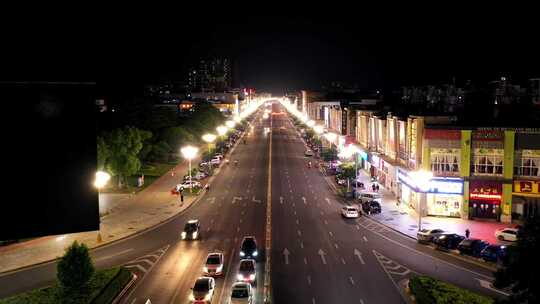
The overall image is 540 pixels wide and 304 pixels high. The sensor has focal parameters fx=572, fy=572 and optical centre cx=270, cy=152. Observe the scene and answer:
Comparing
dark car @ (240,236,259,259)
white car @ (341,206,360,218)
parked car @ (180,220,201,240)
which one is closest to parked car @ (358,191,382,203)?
white car @ (341,206,360,218)

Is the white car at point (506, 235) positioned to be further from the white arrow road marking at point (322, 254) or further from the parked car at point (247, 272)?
the parked car at point (247, 272)

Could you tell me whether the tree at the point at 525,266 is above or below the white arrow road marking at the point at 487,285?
above

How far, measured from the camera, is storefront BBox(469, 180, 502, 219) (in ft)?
165

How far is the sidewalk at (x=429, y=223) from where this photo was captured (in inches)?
1810

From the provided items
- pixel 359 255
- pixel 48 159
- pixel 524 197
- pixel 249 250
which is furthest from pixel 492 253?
pixel 48 159

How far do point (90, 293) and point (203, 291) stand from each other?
5.93 meters

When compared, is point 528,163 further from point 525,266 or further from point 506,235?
point 525,266

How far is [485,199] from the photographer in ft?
166

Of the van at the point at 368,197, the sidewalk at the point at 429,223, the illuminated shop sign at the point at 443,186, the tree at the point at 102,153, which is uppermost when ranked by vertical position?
the tree at the point at 102,153

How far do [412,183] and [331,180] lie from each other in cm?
2108

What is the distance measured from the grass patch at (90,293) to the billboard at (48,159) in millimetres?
6481

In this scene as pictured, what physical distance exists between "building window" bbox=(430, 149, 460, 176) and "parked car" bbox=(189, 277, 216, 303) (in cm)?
2863

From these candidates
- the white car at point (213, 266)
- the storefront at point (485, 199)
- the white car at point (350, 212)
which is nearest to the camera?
the white car at point (213, 266)

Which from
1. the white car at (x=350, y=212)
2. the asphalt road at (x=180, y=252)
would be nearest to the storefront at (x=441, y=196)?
the white car at (x=350, y=212)
